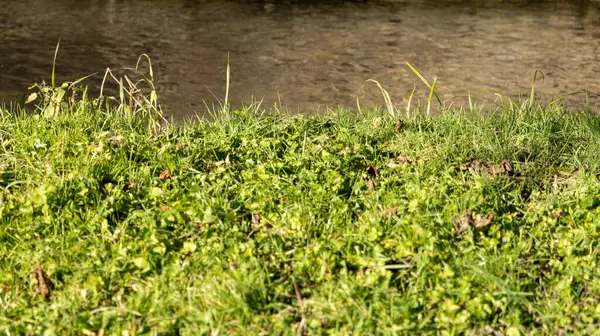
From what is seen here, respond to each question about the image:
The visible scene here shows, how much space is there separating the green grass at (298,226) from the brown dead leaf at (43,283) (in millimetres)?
12

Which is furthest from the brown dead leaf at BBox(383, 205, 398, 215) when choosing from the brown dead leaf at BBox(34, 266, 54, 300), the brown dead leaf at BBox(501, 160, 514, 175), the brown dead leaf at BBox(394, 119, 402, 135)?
the brown dead leaf at BBox(34, 266, 54, 300)

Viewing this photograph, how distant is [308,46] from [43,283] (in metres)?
7.44

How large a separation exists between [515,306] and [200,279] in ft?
4.06

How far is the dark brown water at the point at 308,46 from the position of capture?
8.40 m

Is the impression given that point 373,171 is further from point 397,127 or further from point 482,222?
point 482,222

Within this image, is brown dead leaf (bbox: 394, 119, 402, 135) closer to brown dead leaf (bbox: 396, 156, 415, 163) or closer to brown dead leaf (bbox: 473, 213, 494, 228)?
brown dead leaf (bbox: 396, 156, 415, 163)

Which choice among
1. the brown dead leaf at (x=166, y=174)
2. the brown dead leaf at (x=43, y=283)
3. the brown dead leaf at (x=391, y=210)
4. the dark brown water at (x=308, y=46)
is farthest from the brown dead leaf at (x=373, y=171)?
the dark brown water at (x=308, y=46)

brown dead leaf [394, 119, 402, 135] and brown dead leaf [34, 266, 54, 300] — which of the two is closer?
brown dead leaf [34, 266, 54, 300]

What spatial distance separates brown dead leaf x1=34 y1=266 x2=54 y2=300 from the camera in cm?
326

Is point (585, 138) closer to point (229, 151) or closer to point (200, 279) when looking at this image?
point (229, 151)

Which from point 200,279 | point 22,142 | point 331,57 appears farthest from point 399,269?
point 331,57

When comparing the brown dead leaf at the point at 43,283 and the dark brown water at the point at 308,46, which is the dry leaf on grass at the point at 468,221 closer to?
the brown dead leaf at the point at 43,283

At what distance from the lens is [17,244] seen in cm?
354

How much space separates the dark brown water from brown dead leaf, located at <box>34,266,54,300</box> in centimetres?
402
